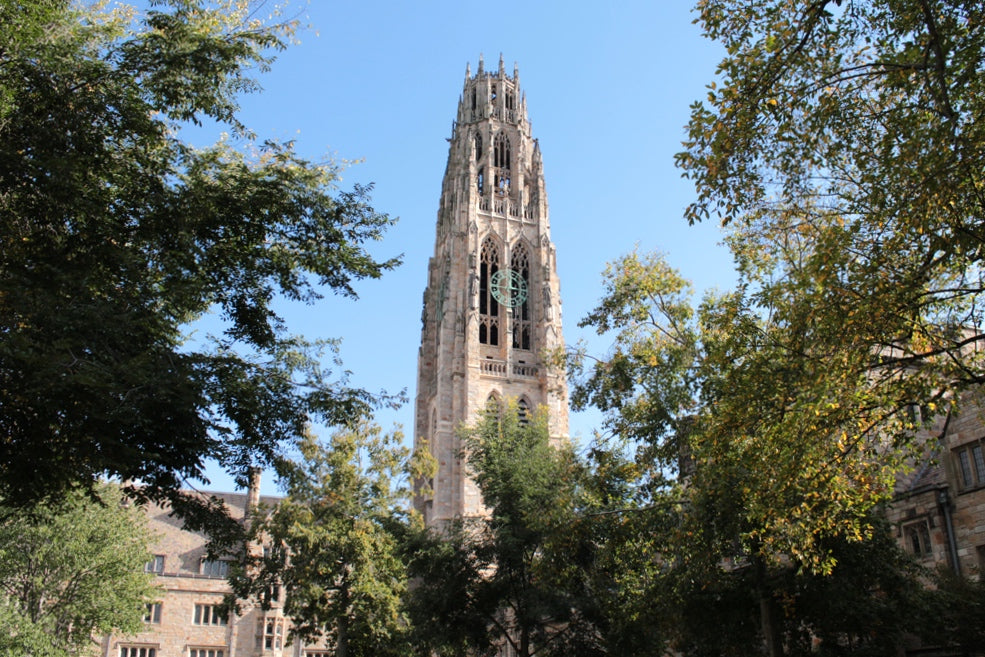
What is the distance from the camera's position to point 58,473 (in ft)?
38.0

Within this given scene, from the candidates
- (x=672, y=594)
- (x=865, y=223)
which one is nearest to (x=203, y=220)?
(x=865, y=223)

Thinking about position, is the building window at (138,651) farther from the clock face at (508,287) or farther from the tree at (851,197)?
the tree at (851,197)

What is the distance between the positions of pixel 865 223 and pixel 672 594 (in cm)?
895

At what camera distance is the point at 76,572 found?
28.8 metres

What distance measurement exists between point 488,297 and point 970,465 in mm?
41921

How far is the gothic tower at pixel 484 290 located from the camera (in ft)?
179

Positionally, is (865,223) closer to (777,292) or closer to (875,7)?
(777,292)

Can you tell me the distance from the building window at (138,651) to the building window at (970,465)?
131 feet

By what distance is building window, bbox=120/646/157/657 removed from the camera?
44.4 metres

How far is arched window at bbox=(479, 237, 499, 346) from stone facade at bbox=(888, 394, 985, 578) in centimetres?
3880

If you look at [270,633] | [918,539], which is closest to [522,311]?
[270,633]

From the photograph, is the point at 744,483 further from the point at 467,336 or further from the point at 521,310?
the point at 521,310

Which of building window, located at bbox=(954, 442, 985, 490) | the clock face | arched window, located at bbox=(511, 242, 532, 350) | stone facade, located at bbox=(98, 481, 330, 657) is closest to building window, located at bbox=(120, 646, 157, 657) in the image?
stone facade, located at bbox=(98, 481, 330, 657)

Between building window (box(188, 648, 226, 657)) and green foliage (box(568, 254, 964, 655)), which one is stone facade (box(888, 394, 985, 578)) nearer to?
green foliage (box(568, 254, 964, 655))
